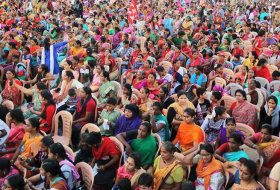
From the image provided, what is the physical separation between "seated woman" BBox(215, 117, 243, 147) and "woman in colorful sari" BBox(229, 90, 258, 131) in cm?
87

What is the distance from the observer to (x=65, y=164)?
4.38 meters

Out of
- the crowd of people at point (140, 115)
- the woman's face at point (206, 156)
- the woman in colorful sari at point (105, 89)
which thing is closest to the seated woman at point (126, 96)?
the crowd of people at point (140, 115)

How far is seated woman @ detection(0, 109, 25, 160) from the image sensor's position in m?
5.30

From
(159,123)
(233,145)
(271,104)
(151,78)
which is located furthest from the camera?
(151,78)

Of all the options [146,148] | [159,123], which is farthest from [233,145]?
[159,123]

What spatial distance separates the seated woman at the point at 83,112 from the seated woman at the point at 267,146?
229cm

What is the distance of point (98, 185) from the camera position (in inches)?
192

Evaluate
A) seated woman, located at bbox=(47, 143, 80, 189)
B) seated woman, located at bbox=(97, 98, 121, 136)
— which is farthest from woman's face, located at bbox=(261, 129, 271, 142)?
seated woman, located at bbox=(47, 143, 80, 189)

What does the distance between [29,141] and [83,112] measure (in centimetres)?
144

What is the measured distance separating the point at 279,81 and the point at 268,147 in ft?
9.44

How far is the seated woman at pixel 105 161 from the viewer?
4879 mm

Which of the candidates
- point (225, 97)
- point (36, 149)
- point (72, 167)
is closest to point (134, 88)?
point (225, 97)

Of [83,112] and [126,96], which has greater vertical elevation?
[126,96]

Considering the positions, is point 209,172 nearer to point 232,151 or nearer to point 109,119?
point 232,151
